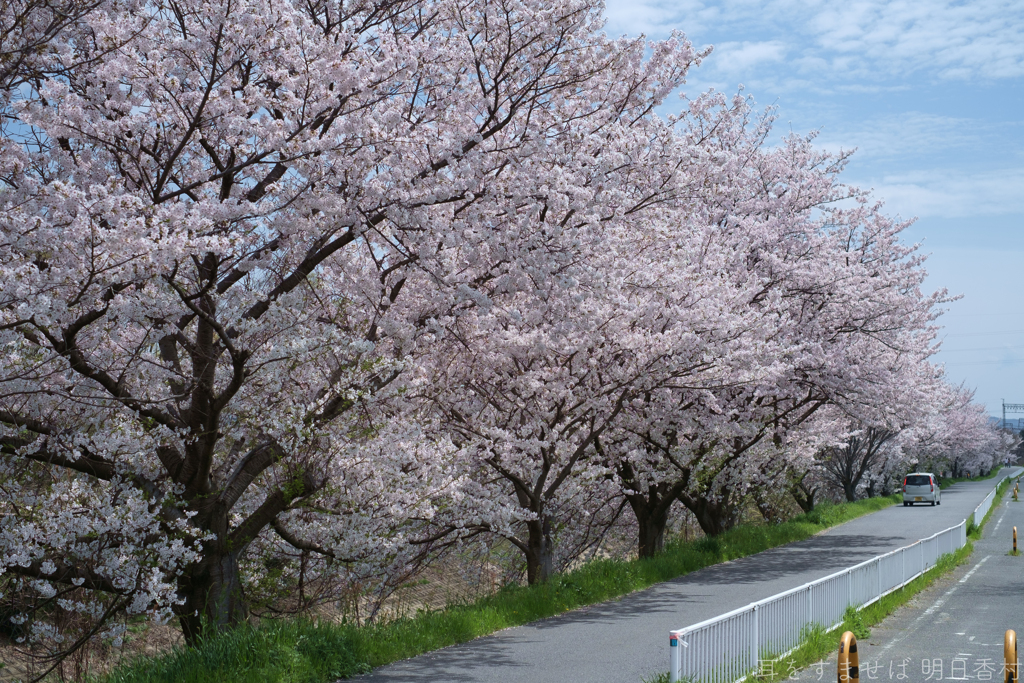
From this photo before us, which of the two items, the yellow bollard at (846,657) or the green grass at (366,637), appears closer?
the yellow bollard at (846,657)

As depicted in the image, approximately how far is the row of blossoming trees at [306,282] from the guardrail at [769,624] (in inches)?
161

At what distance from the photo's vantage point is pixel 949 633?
11.9 m

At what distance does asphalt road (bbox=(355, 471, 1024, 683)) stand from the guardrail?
47.7 inches

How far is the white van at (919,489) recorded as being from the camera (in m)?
45.1

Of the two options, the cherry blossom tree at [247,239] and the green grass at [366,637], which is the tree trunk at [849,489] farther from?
the cherry blossom tree at [247,239]

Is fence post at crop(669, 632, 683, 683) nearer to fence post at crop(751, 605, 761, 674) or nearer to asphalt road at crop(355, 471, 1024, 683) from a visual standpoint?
fence post at crop(751, 605, 761, 674)

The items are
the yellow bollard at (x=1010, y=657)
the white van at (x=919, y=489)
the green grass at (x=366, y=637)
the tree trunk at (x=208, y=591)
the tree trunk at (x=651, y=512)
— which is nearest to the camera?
the yellow bollard at (x=1010, y=657)

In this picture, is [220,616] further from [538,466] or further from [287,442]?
[538,466]

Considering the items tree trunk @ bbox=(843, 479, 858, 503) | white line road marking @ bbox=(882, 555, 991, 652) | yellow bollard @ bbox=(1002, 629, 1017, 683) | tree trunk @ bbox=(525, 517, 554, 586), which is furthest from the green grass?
tree trunk @ bbox=(843, 479, 858, 503)

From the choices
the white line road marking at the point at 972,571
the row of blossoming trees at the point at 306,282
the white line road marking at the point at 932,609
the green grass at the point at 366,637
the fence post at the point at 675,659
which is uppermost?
the row of blossoming trees at the point at 306,282

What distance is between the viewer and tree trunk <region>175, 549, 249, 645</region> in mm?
9461

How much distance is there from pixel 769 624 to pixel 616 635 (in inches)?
118

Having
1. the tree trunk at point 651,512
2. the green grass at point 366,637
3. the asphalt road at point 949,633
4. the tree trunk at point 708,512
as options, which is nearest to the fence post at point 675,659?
the asphalt road at point 949,633

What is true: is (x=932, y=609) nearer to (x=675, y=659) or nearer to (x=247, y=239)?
(x=675, y=659)
